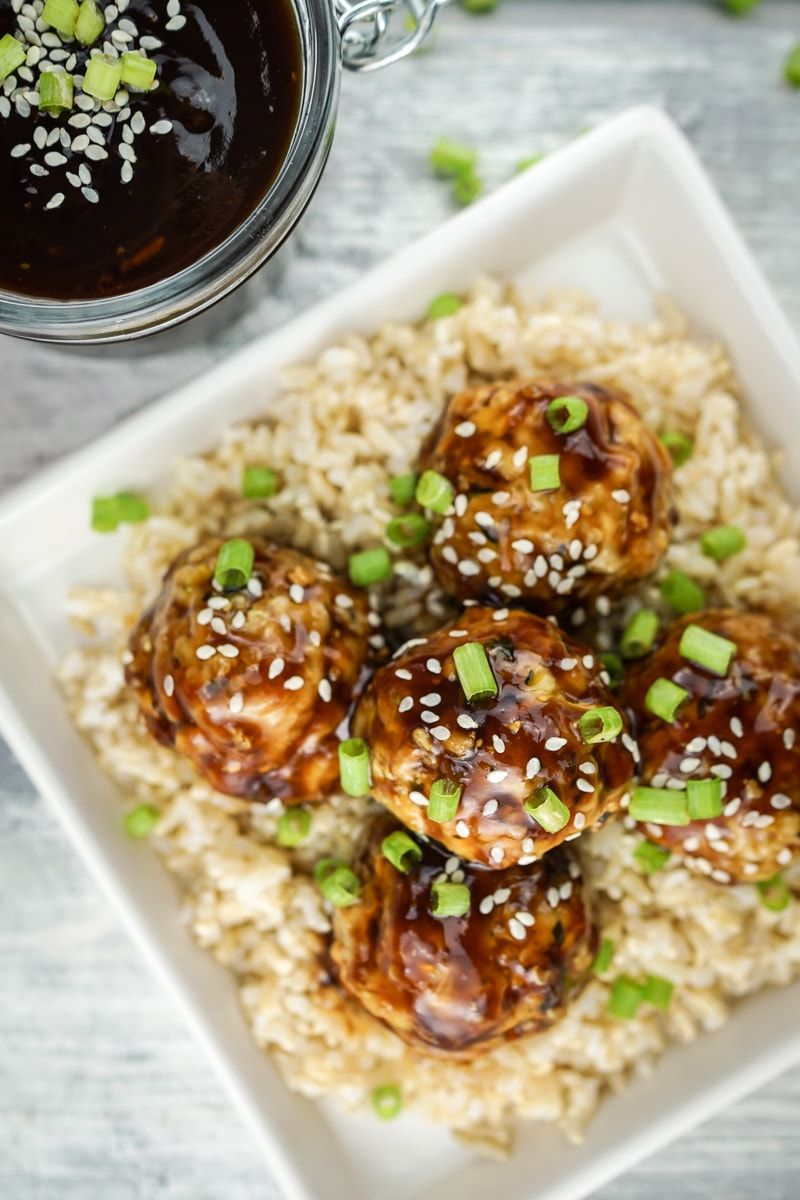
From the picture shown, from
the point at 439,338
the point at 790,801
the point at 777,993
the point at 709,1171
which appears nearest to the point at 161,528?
the point at 439,338

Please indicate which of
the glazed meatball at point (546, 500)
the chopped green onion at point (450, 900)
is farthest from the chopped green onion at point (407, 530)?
the chopped green onion at point (450, 900)

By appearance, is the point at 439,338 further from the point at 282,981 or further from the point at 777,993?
the point at 777,993

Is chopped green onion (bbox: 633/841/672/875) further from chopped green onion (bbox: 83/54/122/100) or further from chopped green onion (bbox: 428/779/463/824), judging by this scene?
chopped green onion (bbox: 83/54/122/100)

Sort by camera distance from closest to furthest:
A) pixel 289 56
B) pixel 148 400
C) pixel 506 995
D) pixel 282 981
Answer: pixel 289 56, pixel 506 995, pixel 282 981, pixel 148 400

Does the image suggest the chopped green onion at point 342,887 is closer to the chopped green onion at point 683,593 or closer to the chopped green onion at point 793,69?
the chopped green onion at point 683,593

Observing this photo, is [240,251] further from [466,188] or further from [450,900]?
[450,900]

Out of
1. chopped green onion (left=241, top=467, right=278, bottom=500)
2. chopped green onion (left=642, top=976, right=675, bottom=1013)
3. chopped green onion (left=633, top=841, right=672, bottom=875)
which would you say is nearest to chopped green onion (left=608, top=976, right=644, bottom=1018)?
chopped green onion (left=642, top=976, right=675, bottom=1013)

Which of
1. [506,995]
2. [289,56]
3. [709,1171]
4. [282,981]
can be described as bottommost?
[709,1171]

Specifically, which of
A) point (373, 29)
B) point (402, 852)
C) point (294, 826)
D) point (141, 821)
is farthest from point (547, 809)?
point (373, 29)
